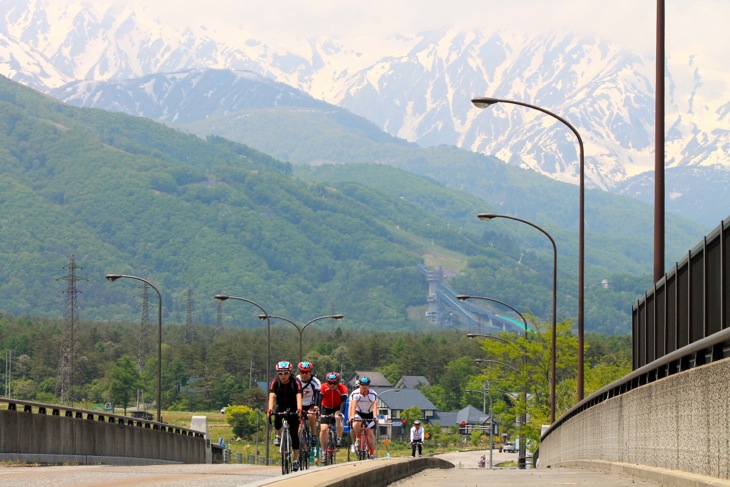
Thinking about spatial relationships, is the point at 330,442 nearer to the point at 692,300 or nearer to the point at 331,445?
the point at 331,445

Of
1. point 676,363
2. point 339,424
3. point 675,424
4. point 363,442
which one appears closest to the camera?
point 675,424

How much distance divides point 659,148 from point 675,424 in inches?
401

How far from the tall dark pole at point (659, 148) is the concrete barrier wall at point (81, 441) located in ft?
47.7

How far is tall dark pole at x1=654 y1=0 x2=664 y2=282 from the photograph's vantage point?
2727 cm

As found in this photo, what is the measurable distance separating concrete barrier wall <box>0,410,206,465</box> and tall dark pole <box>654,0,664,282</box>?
14541 mm

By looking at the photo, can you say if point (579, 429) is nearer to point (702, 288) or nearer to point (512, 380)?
point (702, 288)

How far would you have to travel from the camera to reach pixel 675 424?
59.5ft

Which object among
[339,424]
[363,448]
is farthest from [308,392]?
[363,448]

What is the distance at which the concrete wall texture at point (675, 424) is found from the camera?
601 inches

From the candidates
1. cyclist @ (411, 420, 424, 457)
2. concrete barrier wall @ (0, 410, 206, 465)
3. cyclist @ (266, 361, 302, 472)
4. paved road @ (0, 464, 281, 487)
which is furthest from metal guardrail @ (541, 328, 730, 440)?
cyclist @ (411, 420, 424, 457)

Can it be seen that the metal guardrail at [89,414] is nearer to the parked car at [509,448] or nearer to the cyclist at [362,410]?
the cyclist at [362,410]

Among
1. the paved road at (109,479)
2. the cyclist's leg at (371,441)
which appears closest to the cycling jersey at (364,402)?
the cyclist's leg at (371,441)

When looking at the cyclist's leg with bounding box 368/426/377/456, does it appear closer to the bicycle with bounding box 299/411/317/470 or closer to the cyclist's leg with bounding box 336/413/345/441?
the cyclist's leg with bounding box 336/413/345/441

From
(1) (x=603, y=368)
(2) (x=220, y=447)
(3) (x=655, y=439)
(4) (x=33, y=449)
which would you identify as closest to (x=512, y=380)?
(1) (x=603, y=368)
